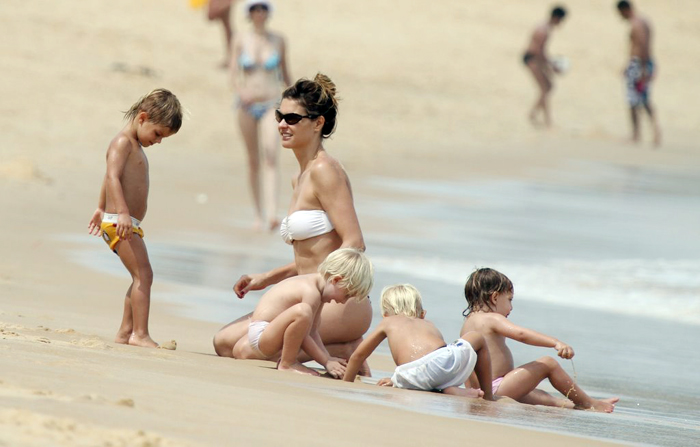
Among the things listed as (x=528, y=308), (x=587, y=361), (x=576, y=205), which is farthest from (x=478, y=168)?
(x=587, y=361)

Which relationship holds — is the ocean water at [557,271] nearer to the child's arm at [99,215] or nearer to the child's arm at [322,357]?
the child's arm at [322,357]

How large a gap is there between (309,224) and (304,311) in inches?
22.5

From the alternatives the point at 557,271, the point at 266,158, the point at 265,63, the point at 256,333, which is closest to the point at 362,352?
the point at 256,333

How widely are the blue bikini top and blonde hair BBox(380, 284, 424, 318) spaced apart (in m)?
5.36

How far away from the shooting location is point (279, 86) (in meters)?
10.8

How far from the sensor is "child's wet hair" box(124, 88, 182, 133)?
5.70m

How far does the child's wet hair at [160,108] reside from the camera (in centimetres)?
570

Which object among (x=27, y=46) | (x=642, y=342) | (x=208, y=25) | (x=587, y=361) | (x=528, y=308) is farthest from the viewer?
(x=208, y=25)

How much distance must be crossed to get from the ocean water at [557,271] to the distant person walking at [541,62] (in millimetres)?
4608

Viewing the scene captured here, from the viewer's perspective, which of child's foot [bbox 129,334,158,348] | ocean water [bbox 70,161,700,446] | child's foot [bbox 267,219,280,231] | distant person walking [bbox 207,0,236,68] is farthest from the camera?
distant person walking [bbox 207,0,236,68]

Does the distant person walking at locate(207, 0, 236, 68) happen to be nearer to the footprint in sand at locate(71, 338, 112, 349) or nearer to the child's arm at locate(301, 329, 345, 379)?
the child's arm at locate(301, 329, 345, 379)

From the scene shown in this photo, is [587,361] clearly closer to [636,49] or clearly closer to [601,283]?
[601,283]

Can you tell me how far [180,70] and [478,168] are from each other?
5.38m

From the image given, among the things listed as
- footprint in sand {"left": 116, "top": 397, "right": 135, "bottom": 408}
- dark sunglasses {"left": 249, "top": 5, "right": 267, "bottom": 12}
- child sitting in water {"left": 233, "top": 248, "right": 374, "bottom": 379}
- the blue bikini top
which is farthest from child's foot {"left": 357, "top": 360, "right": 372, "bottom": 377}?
Result: dark sunglasses {"left": 249, "top": 5, "right": 267, "bottom": 12}
